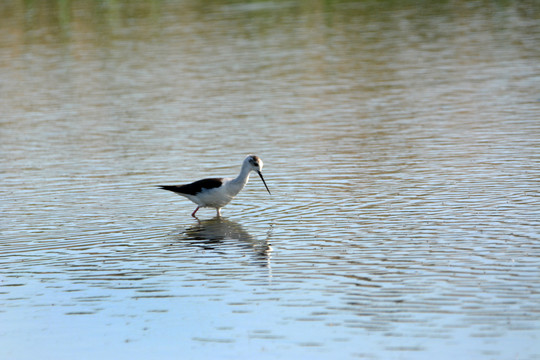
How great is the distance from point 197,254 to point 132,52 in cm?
2387

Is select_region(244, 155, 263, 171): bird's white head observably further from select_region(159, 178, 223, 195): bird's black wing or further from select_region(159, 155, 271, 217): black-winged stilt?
select_region(159, 178, 223, 195): bird's black wing

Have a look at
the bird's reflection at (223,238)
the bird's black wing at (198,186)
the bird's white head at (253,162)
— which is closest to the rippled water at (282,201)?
the bird's reflection at (223,238)

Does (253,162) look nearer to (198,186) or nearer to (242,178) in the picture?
(242,178)

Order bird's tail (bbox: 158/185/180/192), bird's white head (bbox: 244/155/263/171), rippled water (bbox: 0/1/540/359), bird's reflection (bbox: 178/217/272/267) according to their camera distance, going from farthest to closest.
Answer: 1. bird's tail (bbox: 158/185/180/192)
2. bird's white head (bbox: 244/155/263/171)
3. bird's reflection (bbox: 178/217/272/267)
4. rippled water (bbox: 0/1/540/359)

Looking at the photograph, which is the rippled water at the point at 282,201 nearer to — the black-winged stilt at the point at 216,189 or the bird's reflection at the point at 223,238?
the bird's reflection at the point at 223,238

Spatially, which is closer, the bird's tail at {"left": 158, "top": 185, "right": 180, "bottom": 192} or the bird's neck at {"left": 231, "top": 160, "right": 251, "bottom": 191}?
the bird's neck at {"left": 231, "top": 160, "right": 251, "bottom": 191}

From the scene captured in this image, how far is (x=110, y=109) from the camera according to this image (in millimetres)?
25984

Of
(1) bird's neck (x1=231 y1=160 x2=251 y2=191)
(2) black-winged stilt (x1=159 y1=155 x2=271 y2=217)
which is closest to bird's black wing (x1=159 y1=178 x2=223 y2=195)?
(2) black-winged stilt (x1=159 y1=155 x2=271 y2=217)

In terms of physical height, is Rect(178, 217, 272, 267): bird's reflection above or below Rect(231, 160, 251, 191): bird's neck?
below

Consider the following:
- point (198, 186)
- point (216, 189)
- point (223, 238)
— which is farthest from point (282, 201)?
point (223, 238)

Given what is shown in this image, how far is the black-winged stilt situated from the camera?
1526cm

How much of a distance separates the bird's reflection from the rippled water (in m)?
0.05

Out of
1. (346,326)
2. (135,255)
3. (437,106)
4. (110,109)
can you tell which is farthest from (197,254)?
(110,109)

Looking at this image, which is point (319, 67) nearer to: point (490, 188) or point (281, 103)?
point (281, 103)
